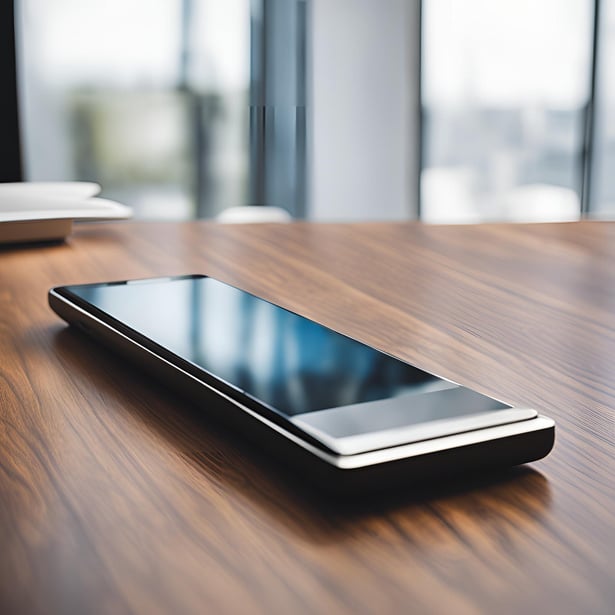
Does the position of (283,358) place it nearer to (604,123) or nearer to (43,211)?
(43,211)

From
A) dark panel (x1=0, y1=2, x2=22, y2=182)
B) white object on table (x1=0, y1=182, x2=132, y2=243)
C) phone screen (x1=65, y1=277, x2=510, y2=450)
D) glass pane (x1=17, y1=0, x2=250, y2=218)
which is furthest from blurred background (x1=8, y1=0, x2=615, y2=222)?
phone screen (x1=65, y1=277, x2=510, y2=450)

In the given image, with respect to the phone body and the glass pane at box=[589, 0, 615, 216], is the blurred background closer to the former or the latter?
the glass pane at box=[589, 0, 615, 216]

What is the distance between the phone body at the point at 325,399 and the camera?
27 centimetres

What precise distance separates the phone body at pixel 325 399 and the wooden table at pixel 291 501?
0.01 meters

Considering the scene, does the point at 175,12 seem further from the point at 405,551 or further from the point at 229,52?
the point at 405,551

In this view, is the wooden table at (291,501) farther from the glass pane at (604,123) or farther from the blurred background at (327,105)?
the glass pane at (604,123)

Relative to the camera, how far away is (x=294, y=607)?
21 centimetres

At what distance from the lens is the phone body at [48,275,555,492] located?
0.88 feet

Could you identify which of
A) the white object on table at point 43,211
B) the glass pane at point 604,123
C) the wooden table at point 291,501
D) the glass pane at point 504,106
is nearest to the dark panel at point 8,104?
the glass pane at point 504,106

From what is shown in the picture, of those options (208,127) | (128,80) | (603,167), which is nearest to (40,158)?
(128,80)

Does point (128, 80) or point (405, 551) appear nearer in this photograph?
point (405, 551)

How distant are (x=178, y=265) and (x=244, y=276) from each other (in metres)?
0.07

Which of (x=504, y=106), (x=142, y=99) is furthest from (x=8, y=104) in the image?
(x=504, y=106)

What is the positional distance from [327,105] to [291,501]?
372 cm
